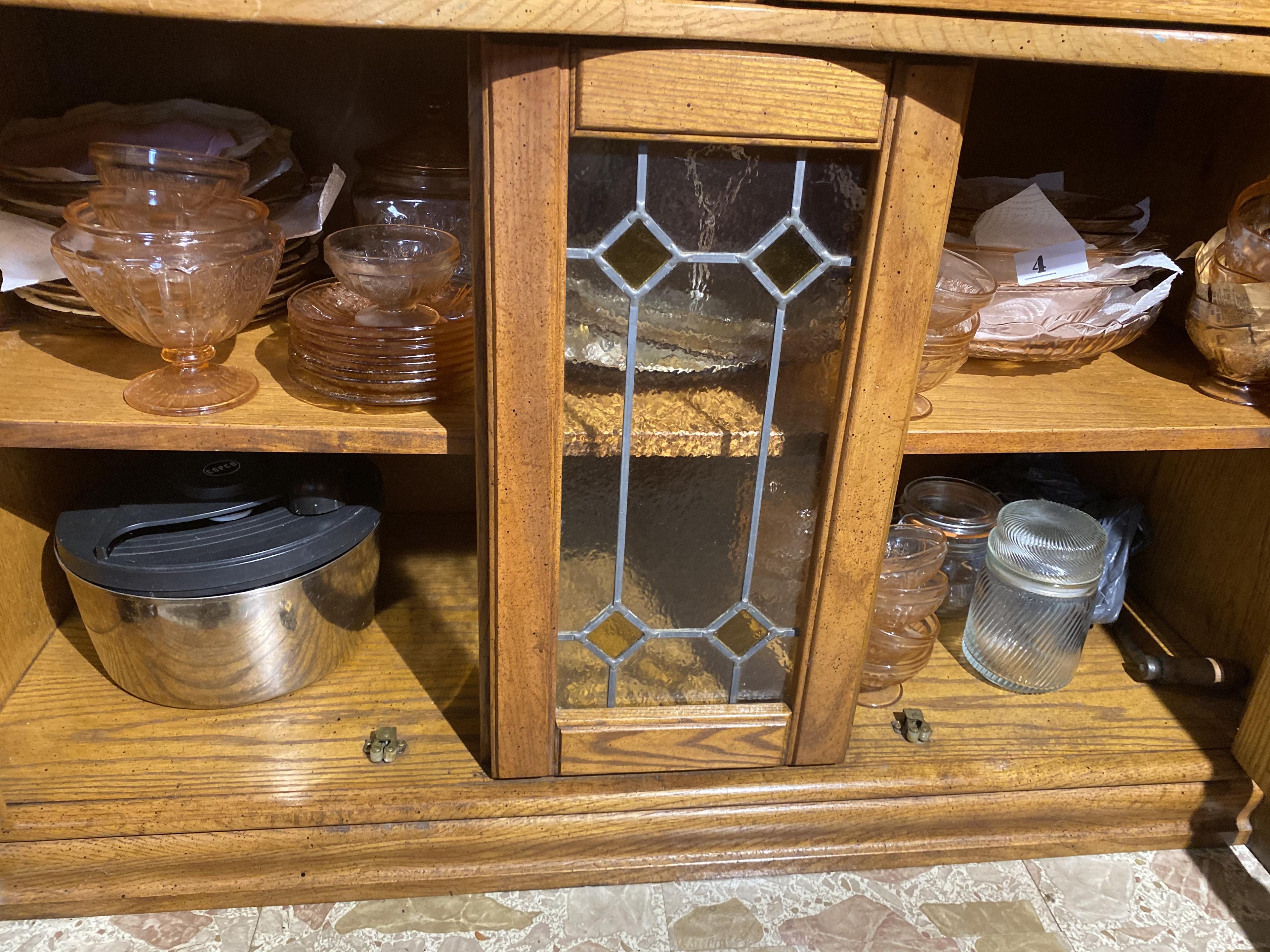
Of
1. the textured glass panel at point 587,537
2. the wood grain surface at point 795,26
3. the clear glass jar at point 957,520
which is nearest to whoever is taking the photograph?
the wood grain surface at point 795,26

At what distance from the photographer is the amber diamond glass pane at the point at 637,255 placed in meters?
0.71

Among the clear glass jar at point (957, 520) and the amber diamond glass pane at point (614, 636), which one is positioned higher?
the amber diamond glass pane at point (614, 636)

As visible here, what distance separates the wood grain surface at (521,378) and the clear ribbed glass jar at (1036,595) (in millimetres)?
517

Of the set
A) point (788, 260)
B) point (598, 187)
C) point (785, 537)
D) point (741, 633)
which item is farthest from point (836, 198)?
point (741, 633)

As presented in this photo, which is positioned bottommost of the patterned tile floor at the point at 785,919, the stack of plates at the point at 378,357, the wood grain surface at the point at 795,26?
the patterned tile floor at the point at 785,919

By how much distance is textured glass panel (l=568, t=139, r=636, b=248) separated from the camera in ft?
Result: 2.21

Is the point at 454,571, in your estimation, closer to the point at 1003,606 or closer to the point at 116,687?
the point at 116,687

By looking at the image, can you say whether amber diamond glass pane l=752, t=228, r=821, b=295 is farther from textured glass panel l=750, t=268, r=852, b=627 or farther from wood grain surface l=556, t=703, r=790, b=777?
wood grain surface l=556, t=703, r=790, b=777

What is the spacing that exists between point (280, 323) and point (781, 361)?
53 centimetres

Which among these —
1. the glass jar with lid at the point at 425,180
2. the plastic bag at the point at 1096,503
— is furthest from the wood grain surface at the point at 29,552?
the plastic bag at the point at 1096,503

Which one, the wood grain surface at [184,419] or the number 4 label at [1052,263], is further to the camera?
the number 4 label at [1052,263]

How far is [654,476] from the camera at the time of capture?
826 millimetres

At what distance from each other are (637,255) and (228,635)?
0.55 meters

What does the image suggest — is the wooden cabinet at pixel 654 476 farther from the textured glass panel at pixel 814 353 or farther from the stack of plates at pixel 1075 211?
the stack of plates at pixel 1075 211
